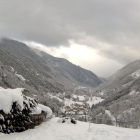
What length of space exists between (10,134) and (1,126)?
3.05ft

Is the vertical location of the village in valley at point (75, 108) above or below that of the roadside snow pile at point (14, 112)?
below

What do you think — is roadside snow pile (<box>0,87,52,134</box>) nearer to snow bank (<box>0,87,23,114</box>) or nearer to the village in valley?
snow bank (<box>0,87,23,114</box>)

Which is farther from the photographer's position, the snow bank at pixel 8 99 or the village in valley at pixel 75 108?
the village in valley at pixel 75 108

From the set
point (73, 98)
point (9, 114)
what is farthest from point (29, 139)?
point (73, 98)

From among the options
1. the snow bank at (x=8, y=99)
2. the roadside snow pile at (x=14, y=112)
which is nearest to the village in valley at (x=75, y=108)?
the roadside snow pile at (x=14, y=112)

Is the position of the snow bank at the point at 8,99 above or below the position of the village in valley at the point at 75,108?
above

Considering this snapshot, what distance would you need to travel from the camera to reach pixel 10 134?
1066 centimetres

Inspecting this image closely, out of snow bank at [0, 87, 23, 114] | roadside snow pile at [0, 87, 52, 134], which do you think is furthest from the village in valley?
snow bank at [0, 87, 23, 114]

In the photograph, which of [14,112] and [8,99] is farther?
[14,112]

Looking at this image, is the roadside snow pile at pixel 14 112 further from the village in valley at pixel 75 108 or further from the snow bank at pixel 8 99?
the village in valley at pixel 75 108

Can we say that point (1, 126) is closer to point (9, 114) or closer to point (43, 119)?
point (9, 114)

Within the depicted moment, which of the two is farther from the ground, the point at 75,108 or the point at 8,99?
the point at 8,99

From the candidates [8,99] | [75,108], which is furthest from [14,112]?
[75,108]

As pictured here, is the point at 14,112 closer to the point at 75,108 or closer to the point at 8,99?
the point at 8,99
